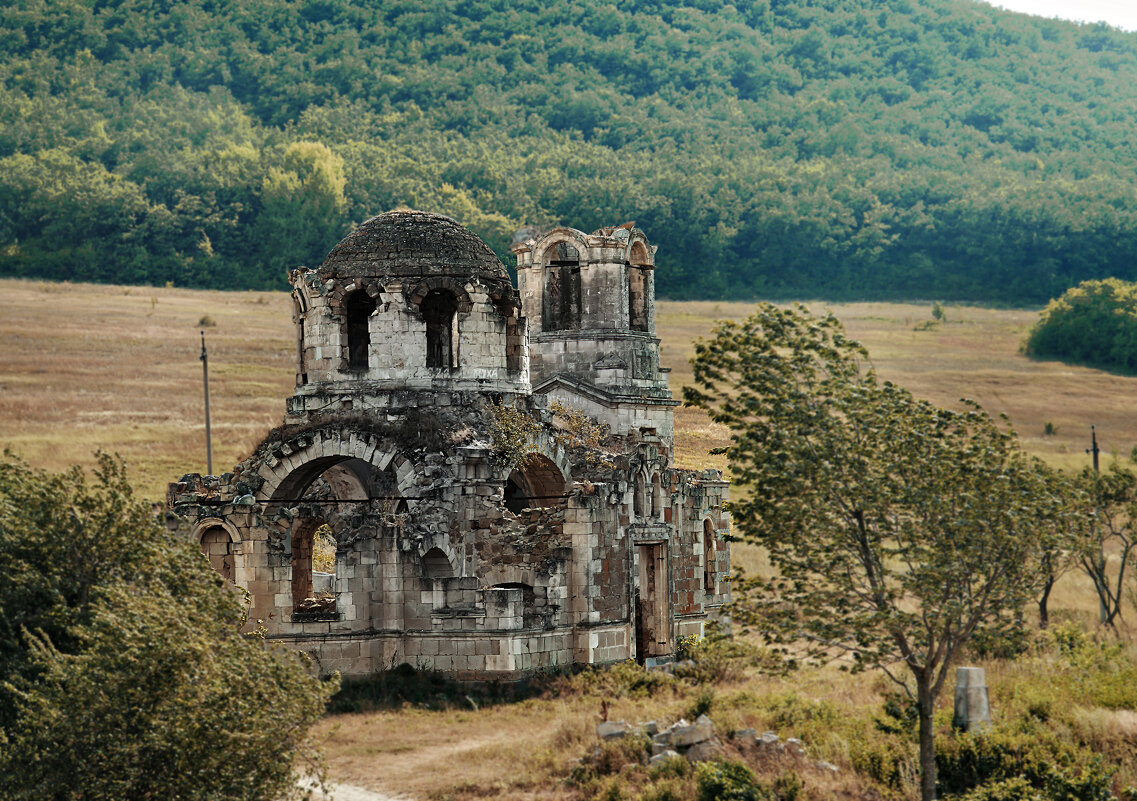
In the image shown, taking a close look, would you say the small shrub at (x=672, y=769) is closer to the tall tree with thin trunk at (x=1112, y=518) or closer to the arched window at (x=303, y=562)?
the arched window at (x=303, y=562)

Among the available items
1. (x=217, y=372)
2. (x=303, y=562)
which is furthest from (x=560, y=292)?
(x=217, y=372)

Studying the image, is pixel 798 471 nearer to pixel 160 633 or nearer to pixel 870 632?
pixel 870 632

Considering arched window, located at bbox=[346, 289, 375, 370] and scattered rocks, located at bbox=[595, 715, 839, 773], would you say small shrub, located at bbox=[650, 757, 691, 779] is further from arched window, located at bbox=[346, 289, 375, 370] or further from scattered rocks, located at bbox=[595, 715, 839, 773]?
arched window, located at bbox=[346, 289, 375, 370]

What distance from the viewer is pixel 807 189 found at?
420ft

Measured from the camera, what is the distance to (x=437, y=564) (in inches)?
1368

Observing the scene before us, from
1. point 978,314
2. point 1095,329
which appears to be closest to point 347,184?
point 978,314

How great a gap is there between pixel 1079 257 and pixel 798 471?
324 feet

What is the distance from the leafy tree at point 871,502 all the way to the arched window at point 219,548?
40.4 ft

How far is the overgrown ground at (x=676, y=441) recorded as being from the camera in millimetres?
27203

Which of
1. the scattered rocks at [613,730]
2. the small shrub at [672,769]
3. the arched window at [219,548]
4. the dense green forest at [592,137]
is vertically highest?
the dense green forest at [592,137]

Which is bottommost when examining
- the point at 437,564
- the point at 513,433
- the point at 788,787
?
the point at 788,787

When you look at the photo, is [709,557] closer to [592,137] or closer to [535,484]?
[535,484]

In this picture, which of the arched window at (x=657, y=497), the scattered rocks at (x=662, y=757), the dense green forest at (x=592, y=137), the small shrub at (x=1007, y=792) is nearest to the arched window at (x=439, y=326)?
the arched window at (x=657, y=497)

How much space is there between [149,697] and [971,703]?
665 inches
